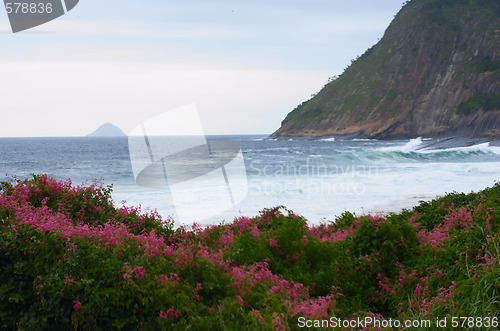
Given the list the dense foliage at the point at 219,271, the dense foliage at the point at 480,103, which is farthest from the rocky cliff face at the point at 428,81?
the dense foliage at the point at 219,271

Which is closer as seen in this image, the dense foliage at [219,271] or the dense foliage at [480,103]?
the dense foliage at [219,271]

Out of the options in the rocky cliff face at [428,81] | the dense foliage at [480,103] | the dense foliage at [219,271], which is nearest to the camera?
the dense foliage at [219,271]

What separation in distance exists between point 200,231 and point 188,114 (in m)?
1.83

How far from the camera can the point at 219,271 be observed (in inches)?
179

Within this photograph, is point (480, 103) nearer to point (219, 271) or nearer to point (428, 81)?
point (428, 81)

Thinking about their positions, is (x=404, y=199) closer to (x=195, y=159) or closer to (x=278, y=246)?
(x=278, y=246)

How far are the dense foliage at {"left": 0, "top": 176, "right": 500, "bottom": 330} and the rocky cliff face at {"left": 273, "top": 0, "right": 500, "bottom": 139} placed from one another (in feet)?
237

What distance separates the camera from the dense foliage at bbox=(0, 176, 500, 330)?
3941 millimetres

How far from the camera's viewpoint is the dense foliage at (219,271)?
3.94 m

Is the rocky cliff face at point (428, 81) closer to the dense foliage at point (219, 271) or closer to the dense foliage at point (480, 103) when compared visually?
Answer: the dense foliage at point (480, 103)

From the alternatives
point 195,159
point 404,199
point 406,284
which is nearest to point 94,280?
point 406,284

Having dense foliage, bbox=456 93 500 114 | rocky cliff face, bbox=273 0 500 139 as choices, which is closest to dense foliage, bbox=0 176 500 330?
rocky cliff face, bbox=273 0 500 139

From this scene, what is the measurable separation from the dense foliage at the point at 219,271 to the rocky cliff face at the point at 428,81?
72.1 metres

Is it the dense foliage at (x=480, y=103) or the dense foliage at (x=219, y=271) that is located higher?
the dense foliage at (x=219, y=271)
